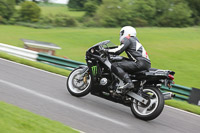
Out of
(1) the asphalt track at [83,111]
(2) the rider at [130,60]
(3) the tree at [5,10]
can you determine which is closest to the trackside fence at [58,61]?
(1) the asphalt track at [83,111]

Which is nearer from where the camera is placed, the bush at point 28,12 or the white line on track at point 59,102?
the white line on track at point 59,102

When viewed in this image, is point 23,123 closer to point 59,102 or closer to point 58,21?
point 59,102

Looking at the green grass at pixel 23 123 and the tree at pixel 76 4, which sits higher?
the tree at pixel 76 4

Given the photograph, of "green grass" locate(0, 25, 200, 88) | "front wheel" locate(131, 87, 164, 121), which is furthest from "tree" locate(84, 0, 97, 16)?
"front wheel" locate(131, 87, 164, 121)

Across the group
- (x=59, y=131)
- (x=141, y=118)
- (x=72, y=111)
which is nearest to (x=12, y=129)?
(x=59, y=131)

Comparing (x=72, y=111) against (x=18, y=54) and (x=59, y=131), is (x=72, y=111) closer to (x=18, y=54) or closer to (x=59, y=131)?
(x=59, y=131)

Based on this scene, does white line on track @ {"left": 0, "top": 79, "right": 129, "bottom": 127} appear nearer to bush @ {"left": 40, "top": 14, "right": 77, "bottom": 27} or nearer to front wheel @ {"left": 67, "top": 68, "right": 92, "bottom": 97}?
front wheel @ {"left": 67, "top": 68, "right": 92, "bottom": 97}

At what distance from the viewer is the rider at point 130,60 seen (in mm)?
7887

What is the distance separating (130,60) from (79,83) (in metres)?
1.65

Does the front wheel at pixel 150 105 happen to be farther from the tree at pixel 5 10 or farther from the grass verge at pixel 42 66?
the tree at pixel 5 10

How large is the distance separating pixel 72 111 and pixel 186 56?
99.1 feet

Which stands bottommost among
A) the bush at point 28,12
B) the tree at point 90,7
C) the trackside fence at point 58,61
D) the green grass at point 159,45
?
the trackside fence at point 58,61

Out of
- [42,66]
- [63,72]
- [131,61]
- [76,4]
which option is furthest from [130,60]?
[76,4]

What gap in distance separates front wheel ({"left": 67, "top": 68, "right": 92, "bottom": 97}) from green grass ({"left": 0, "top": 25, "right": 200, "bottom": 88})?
14.3 metres
